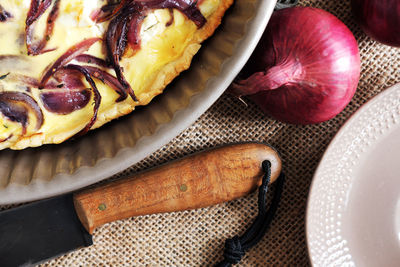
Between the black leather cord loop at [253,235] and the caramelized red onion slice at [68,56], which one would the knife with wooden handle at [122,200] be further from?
the caramelized red onion slice at [68,56]

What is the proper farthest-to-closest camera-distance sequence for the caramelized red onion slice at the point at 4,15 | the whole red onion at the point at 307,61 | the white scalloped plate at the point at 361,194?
the white scalloped plate at the point at 361,194 → the whole red onion at the point at 307,61 → the caramelized red onion slice at the point at 4,15

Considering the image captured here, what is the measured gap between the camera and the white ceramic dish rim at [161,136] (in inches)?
28.8

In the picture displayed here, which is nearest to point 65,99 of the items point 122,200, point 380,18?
point 122,200

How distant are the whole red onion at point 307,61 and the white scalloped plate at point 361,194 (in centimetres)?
10

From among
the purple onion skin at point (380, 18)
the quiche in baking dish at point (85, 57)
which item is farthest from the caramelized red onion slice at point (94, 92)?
the purple onion skin at point (380, 18)

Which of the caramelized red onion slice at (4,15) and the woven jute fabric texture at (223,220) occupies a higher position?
the caramelized red onion slice at (4,15)

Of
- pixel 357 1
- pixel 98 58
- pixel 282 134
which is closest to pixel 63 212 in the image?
pixel 98 58

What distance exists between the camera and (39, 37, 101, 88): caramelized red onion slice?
0.75m

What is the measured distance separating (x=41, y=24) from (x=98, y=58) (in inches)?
4.1

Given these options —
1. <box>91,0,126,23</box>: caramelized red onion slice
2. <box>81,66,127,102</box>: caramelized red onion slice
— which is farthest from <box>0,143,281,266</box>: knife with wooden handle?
<box>91,0,126,23</box>: caramelized red onion slice

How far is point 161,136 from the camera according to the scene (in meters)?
0.77

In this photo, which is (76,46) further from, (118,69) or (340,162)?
(340,162)

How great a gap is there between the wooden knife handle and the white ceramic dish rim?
6.2 inches

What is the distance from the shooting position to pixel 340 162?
958 mm
